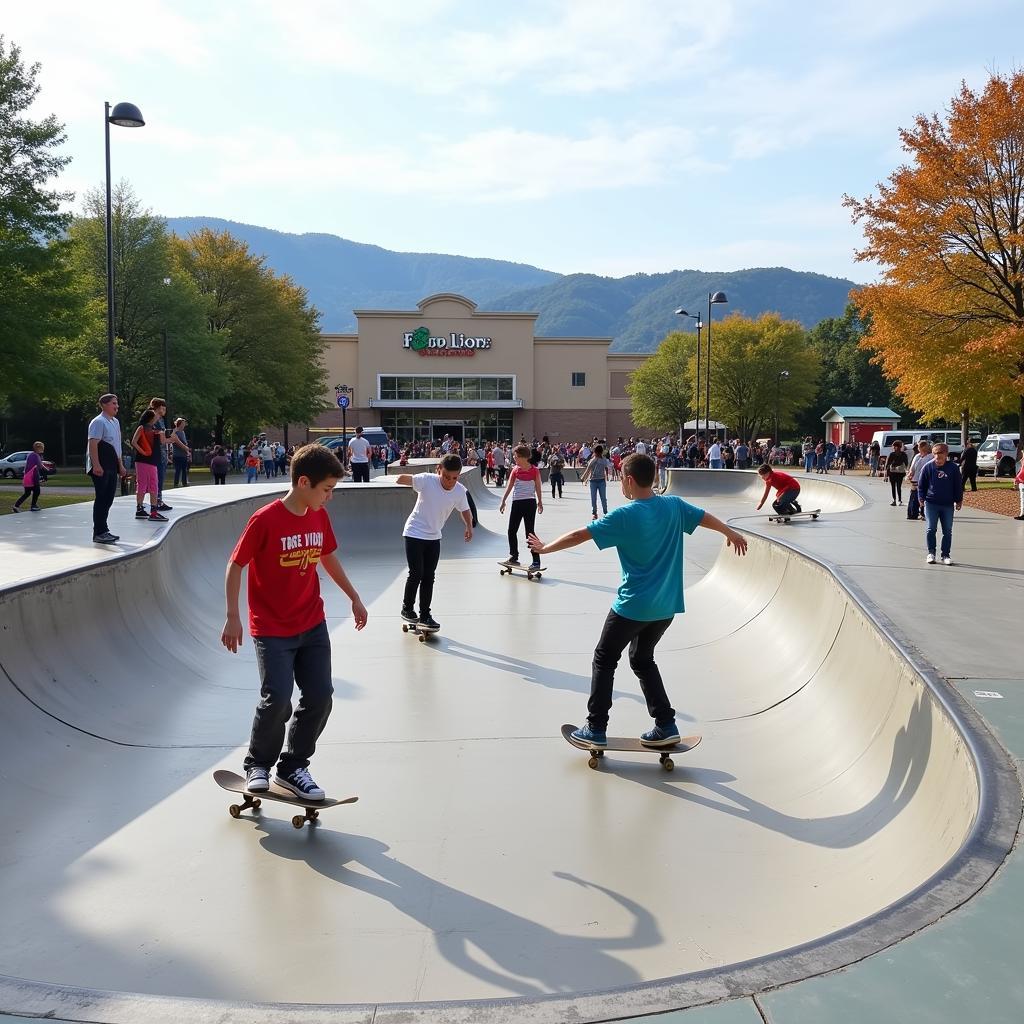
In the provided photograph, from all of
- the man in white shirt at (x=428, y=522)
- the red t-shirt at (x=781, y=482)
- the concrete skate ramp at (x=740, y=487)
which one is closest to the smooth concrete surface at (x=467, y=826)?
the man in white shirt at (x=428, y=522)

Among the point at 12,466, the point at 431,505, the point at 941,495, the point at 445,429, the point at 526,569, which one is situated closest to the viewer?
the point at 431,505

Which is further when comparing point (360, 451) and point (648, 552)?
point (360, 451)

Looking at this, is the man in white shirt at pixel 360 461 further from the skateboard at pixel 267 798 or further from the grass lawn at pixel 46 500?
the skateboard at pixel 267 798

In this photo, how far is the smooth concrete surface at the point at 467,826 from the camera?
3.27 metres

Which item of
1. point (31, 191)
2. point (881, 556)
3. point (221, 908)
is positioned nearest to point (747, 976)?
point (221, 908)

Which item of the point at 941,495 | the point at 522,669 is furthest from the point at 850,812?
the point at 941,495

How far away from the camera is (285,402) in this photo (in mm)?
50344

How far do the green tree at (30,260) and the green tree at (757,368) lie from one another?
5086 centimetres

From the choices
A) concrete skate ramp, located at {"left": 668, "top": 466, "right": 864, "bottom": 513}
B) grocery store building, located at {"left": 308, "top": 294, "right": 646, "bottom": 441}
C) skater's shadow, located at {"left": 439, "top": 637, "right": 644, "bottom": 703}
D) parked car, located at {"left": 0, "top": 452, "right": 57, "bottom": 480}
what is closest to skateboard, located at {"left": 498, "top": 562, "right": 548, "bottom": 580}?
skater's shadow, located at {"left": 439, "top": 637, "right": 644, "bottom": 703}

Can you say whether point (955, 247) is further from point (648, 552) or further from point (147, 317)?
point (147, 317)

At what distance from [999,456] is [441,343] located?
47.7m

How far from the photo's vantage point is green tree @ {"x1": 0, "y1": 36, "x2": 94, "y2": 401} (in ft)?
76.3

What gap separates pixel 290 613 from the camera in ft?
14.8

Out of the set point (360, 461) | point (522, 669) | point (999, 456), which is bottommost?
point (522, 669)
